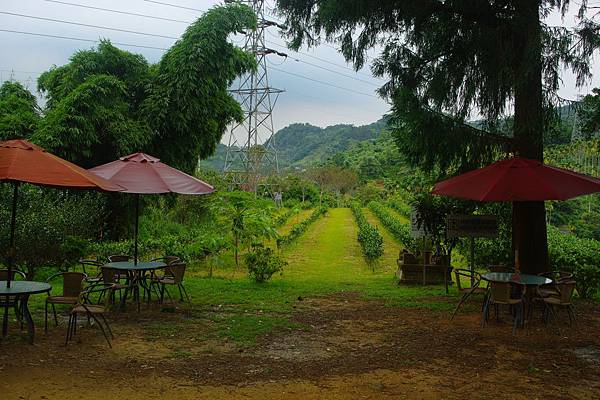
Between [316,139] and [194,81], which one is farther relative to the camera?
[316,139]

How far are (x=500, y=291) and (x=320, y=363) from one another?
99.5 inches

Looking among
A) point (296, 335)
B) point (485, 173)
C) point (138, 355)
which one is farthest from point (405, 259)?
point (138, 355)

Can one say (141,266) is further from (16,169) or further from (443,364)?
(443,364)

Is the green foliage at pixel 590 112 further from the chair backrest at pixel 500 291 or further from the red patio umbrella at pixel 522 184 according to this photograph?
the chair backrest at pixel 500 291

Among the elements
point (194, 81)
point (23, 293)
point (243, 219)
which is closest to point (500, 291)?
point (23, 293)

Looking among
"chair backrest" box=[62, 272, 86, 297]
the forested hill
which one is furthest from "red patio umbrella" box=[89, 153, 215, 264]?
the forested hill

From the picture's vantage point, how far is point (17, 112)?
576 inches

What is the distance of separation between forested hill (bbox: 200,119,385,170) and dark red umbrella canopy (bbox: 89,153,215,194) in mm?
74287

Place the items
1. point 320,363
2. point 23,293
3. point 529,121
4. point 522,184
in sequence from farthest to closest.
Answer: point 529,121 < point 522,184 < point 23,293 < point 320,363

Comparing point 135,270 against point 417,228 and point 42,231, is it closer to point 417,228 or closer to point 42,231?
point 42,231

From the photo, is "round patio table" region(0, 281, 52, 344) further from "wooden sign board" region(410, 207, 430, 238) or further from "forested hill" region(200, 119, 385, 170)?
"forested hill" region(200, 119, 385, 170)

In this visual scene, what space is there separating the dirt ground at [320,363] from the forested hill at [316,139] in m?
75.6

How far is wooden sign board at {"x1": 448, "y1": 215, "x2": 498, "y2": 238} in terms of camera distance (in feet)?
28.1

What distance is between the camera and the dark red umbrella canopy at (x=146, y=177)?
685cm
